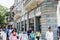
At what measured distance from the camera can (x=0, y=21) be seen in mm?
81250

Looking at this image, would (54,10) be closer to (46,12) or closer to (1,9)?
(46,12)

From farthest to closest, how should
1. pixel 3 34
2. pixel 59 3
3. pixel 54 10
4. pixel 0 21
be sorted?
pixel 0 21 → pixel 3 34 → pixel 54 10 → pixel 59 3

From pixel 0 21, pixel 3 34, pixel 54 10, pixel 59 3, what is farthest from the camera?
pixel 0 21

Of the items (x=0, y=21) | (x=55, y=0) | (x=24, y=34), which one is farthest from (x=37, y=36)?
(x=0, y=21)

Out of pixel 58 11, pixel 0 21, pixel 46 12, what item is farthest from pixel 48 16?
pixel 0 21

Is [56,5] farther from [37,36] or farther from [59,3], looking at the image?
[37,36]

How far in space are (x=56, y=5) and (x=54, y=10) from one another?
0.39 metres

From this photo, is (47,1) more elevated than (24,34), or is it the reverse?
(47,1)

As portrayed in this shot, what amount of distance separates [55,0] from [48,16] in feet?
4.34

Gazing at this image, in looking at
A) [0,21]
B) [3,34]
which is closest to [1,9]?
[0,21]

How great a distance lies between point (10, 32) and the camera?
730 inches

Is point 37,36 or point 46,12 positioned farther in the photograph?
point 37,36

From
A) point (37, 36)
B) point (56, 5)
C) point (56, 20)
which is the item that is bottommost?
point (37, 36)

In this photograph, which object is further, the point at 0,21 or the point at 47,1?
the point at 0,21
